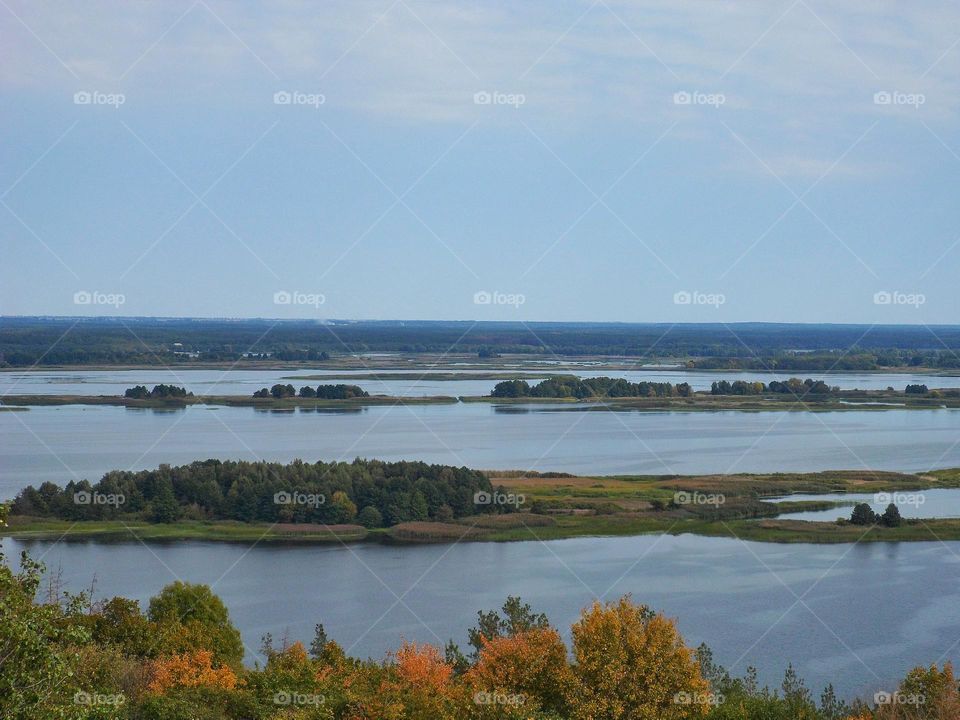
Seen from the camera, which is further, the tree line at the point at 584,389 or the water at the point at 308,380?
the water at the point at 308,380

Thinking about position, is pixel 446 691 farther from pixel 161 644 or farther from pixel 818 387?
pixel 818 387

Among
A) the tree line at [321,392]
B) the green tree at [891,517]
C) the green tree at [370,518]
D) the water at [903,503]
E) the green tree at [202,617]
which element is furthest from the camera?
the tree line at [321,392]

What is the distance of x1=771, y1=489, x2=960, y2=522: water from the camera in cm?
2519

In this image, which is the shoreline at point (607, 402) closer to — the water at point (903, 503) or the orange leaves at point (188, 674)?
the water at point (903, 503)

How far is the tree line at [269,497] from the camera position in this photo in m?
24.9

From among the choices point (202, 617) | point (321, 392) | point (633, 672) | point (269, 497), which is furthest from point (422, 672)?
point (321, 392)

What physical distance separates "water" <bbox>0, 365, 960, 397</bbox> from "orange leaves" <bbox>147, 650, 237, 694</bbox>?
37698 millimetres

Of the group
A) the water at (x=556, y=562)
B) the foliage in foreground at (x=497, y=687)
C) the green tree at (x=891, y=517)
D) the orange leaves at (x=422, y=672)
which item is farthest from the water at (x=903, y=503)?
the orange leaves at (x=422, y=672)

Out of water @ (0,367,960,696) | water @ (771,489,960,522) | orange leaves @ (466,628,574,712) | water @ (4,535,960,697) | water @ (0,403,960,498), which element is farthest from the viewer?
water @ (0,403,960,498)

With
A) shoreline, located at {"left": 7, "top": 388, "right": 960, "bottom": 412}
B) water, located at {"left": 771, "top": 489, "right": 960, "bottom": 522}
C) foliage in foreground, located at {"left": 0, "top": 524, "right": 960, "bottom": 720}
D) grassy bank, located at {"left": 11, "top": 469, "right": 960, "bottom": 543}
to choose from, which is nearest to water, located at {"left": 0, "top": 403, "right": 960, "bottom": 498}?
shoreline, located at {"left": 7, "top": 388, "right": 960, "bottom": 412}

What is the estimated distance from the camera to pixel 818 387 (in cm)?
5406

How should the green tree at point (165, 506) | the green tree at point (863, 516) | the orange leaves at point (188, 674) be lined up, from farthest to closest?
the green tree at point (165, 506) < the green tree at point (863, 516) < the orange leaves at point (188, 674)

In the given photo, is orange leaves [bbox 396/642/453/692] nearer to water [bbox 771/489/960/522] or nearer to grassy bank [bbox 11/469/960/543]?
grassy bank [bbox 11/469/960/543]

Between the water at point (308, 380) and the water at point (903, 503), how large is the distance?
24851 millimetres
